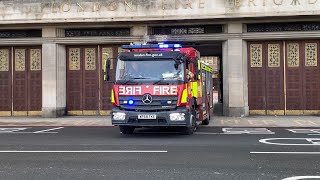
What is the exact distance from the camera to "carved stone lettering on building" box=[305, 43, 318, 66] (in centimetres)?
2177

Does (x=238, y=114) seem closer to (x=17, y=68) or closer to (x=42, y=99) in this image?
(x=42, y=99)

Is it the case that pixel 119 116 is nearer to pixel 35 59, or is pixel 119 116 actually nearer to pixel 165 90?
pixel 165 90

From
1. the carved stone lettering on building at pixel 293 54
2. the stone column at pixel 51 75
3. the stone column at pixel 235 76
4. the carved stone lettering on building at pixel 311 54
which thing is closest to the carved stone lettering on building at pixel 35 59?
the stone column at pixel 51 75

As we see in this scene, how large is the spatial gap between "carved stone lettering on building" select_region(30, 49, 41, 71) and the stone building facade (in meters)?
0.06

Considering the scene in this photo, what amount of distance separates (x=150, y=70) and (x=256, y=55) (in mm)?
10647

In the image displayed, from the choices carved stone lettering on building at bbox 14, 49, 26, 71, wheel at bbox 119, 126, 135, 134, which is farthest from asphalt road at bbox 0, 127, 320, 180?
carved stone lettering on building at bbox 14, 49, 26, 71

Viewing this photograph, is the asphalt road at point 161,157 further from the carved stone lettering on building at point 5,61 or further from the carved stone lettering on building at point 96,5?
the carved stone lettering on building at point 5,61

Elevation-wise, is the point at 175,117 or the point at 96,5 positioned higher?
the point at 96,5

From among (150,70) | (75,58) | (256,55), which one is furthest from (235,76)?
(150,70)

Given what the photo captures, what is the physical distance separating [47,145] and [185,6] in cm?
1180

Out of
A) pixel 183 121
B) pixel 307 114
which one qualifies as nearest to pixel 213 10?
pixel 307 114

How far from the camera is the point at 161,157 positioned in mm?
9188

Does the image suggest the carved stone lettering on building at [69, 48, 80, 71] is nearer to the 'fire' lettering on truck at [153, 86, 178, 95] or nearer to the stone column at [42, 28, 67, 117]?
the stone column at [42, 28, 67, 117]

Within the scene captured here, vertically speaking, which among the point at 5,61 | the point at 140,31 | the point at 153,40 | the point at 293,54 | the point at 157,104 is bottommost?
the point at 157,104
